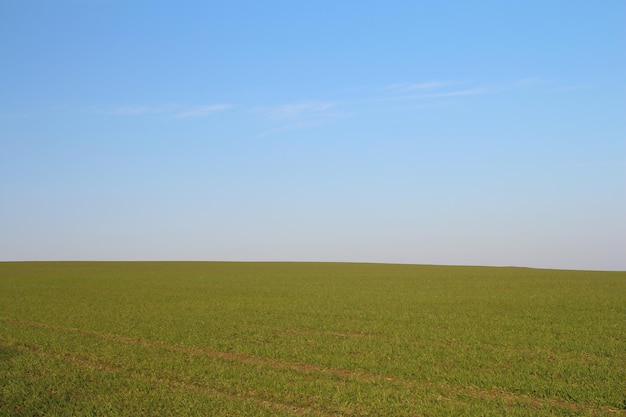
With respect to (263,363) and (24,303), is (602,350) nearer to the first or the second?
(263,363)

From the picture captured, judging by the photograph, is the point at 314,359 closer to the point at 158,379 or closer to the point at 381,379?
the point at 381,379

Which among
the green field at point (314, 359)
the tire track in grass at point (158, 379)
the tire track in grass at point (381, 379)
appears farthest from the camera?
the green field at point (314, 359)

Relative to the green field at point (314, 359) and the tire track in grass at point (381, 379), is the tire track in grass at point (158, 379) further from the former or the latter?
the tire track in grass at point (381, 379)

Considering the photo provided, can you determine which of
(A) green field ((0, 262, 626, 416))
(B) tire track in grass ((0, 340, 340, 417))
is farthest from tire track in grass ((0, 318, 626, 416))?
(B) tire track in grass ((0, 340, 340, 417))

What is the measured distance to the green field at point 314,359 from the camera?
1028 cm

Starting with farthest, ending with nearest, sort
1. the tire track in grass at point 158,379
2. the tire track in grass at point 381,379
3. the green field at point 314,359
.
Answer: the green field at point 314,359, the tire track in grass at point 381,379, the tire track in grass at point 158,379

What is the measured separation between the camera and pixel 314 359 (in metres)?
13.9

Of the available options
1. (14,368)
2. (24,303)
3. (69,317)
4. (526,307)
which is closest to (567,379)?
(14,368)

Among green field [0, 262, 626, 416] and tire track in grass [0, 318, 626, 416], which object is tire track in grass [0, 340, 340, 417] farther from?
tire track in grass [0, 318, 626, 416]

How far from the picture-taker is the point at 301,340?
16.6 m

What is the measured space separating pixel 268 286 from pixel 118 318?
Answer: 694 inches

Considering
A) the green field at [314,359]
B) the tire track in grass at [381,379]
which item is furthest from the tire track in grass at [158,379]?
the tire track in grass at [381,379]

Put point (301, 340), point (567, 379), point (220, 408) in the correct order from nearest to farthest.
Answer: point (220, 408)
point (567, 379)
point (301, 340)

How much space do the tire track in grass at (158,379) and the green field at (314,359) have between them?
3cm
